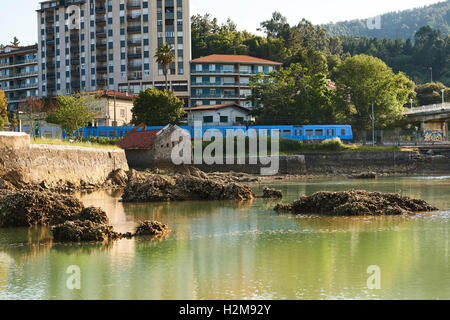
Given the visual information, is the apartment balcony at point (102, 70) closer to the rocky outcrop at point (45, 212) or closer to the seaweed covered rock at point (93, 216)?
the rocky outcrop at point (45, 212)

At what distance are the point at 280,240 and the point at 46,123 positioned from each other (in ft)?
225

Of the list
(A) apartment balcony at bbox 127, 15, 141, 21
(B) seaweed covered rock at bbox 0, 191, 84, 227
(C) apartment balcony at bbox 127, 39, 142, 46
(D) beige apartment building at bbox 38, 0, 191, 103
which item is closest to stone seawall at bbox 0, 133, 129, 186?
(B) seaweed covered rock at bbox 0, 191, 84, 227

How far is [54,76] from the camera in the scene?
417 ft

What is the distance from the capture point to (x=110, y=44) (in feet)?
388

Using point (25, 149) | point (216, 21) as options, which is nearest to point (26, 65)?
point (216, 21)

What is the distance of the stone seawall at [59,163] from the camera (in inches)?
1239

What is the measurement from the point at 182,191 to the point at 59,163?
33.5 ft

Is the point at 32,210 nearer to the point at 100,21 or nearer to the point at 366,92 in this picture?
the point at 366,92

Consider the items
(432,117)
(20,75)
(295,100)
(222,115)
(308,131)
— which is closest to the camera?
(308,131)

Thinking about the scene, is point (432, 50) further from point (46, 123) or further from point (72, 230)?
point (72, 230)

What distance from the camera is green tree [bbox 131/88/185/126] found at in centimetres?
8031

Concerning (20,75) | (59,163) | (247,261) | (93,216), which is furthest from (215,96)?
(247,261)

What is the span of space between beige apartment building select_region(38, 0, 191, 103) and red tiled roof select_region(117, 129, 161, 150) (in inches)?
1956

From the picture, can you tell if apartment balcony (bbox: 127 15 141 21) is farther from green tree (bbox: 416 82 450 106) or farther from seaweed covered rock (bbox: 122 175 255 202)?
seaweed covered rock (bbox: 122 175 255 202)
